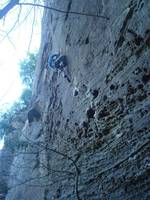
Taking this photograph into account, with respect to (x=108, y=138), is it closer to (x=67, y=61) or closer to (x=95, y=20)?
(x=95, y=20)

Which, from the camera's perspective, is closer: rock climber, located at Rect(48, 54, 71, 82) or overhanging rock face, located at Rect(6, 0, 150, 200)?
overhanging rock face, located at Rect(6, 0, 150, 200)

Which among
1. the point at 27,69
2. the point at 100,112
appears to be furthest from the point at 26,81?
the point at 100,112

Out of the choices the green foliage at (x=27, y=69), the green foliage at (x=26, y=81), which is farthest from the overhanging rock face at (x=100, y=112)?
the green foliage at (x=27, y=69)

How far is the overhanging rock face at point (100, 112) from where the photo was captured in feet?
9.07

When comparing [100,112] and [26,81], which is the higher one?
[26,81]

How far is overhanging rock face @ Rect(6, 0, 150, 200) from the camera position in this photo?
2.77 metres

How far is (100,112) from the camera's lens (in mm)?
3484

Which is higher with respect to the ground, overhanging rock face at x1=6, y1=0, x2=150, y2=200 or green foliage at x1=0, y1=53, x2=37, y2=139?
green foliage at x1=0, y1=53, x2=37, y2=139

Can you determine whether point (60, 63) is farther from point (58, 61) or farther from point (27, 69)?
point (27, 69)

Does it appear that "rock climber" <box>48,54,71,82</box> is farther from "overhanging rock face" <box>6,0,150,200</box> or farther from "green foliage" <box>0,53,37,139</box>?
"green foliage" <box>0,53,37,139</box>

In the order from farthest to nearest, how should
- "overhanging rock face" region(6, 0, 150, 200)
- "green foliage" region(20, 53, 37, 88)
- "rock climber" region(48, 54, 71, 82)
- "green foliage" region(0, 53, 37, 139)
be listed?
"green foliage" region(20, 53, 37, 88)
"green foliage" region(0, 53, 37, 139)
"rock climber" region(48, 54, 71, 82)
"overhanging rock face" region(6, 0, 150, 200)

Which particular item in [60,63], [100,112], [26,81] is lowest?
[100,112]

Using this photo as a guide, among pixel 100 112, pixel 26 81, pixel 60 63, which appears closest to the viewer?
pixel 100 112

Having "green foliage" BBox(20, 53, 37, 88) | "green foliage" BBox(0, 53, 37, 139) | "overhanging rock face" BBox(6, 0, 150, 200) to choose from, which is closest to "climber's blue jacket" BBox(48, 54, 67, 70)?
"overhanging rock face" BBox(6, 0, 150, 200)
